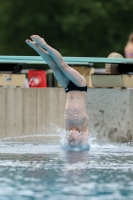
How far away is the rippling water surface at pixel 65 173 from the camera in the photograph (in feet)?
38.2

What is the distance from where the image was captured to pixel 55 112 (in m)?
20.2

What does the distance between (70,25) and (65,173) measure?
32.0 meters

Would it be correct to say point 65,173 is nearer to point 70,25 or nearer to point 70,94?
point 70,94

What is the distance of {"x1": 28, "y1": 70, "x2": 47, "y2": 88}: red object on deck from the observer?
2206cm

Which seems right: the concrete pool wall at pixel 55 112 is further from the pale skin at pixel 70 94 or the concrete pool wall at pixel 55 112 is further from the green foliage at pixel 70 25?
the green foliage at pixel 70 25

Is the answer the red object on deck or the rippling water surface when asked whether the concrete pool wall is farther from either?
the rippling water surface

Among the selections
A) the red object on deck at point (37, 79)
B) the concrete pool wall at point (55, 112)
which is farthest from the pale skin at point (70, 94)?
the red object on deck at point (37, 79)

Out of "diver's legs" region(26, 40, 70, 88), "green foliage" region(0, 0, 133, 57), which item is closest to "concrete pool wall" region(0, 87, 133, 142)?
"diver's legs" region(26, 40, 70, 88)

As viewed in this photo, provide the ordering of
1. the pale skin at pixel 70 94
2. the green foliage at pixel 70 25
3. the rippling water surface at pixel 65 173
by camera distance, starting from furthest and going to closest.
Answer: the green foliage at pixel 70 25
the pale skin at pixel 70 94
the rippling water surface at pixel 65 173

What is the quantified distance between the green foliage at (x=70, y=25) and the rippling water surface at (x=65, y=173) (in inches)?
1106

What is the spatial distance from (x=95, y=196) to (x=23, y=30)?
35501 millimetres

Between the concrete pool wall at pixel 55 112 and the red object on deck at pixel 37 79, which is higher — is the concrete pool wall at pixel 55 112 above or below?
below

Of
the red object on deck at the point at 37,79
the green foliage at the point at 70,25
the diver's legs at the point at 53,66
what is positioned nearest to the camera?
the diver's legs at the point at 53,66

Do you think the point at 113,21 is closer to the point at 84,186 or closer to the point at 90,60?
the point at 90,60
